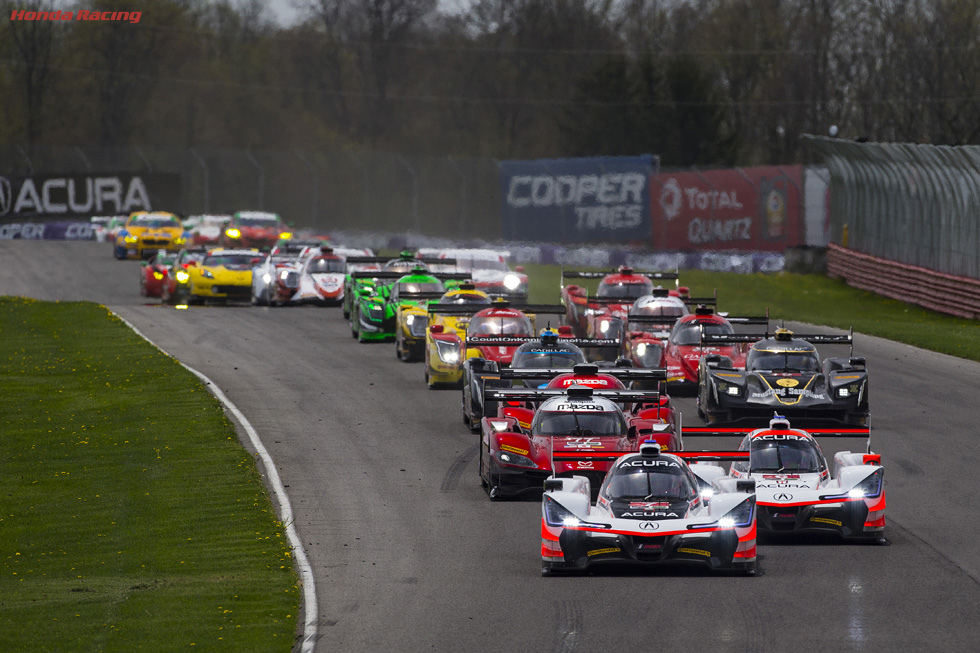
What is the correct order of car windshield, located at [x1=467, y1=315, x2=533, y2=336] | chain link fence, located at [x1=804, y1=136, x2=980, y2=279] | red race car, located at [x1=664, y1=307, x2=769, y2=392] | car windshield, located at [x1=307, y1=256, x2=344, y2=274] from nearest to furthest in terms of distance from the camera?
red race car, located at [x1=664, y1=307, x2=769, y2=392] < car windshield, located at [x1=467, y1=315, x2=533, y2=336] < chain link fence, located at [x1=804, y1=136, x2=980, y2=279] < car windshield, located at [x1=307, y1=256, x2=344, y2=274]

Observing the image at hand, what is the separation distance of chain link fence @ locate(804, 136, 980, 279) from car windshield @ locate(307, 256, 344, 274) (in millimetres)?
14892

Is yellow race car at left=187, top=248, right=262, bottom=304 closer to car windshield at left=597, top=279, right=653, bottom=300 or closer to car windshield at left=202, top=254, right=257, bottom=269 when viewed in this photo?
car windshield at left=202, top=254, right=257, bottom=269

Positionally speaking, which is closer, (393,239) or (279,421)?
(279,421)

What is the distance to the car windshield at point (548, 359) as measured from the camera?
22.6m

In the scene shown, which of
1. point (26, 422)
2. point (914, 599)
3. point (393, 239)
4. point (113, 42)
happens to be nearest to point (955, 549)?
point (914, 599)

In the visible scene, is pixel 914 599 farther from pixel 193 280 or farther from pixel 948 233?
pixel 193 280

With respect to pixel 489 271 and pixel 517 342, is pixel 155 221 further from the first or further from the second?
pixel 517 342

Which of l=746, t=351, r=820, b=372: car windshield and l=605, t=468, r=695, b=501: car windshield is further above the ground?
l=746, t=351, r=820, b=372: car windshield

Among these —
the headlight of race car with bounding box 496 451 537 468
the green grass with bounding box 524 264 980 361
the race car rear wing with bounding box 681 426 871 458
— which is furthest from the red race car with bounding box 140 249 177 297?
the race car rear wing with bounding box 681 426 871 458

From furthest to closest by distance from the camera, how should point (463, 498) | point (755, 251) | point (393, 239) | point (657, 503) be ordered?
point (393, 239) → point (755, 251) → point (463, 498) → point (657, 503)

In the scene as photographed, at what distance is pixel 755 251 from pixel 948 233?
1452 centimetres

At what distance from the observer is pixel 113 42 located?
293 ft

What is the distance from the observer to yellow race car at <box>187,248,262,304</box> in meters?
41.0

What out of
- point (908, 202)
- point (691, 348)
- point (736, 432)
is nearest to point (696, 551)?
point (736, 432)
